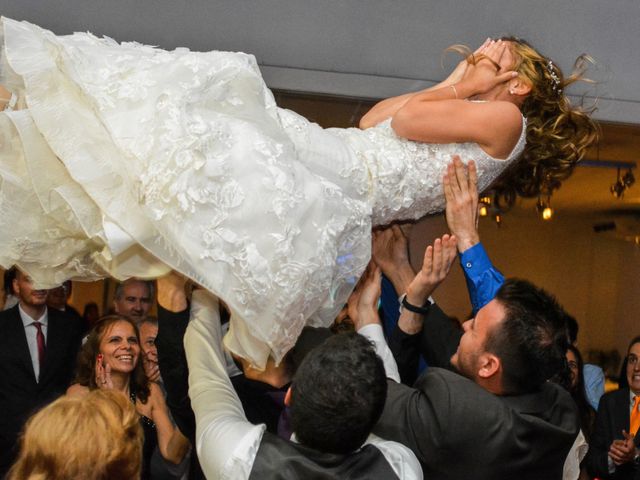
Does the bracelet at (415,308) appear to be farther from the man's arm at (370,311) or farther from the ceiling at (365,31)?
the ceiling at (365,31)

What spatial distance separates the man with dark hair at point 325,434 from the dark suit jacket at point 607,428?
9.30ft

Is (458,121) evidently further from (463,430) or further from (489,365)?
(463,430)

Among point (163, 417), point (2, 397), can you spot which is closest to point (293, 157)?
point (163, 417)

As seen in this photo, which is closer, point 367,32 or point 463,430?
point 463,430

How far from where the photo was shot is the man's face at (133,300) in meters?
4.84

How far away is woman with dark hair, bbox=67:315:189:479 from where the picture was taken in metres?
3.51

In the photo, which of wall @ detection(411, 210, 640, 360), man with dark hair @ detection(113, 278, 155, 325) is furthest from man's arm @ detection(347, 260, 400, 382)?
wall @ detection(411, 210, 640, 360)

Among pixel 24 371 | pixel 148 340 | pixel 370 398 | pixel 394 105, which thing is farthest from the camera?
pixel 24 371

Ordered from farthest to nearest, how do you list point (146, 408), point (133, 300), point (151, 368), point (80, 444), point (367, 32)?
1. point (133, 300)
2. point (367, 32)
3. point (151, 368)
4. point (146, 408)
5. point (80, 444)

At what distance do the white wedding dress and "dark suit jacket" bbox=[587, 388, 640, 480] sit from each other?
2710 millimetres

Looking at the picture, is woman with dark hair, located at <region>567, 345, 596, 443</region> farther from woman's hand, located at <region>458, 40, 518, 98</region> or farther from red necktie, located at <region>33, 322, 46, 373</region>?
red necktie, located at <region>33, 322, 46, 373</region>

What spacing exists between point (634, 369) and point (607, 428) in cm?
32

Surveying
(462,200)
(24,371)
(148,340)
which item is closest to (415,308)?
(462,200)

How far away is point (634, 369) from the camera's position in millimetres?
4758
